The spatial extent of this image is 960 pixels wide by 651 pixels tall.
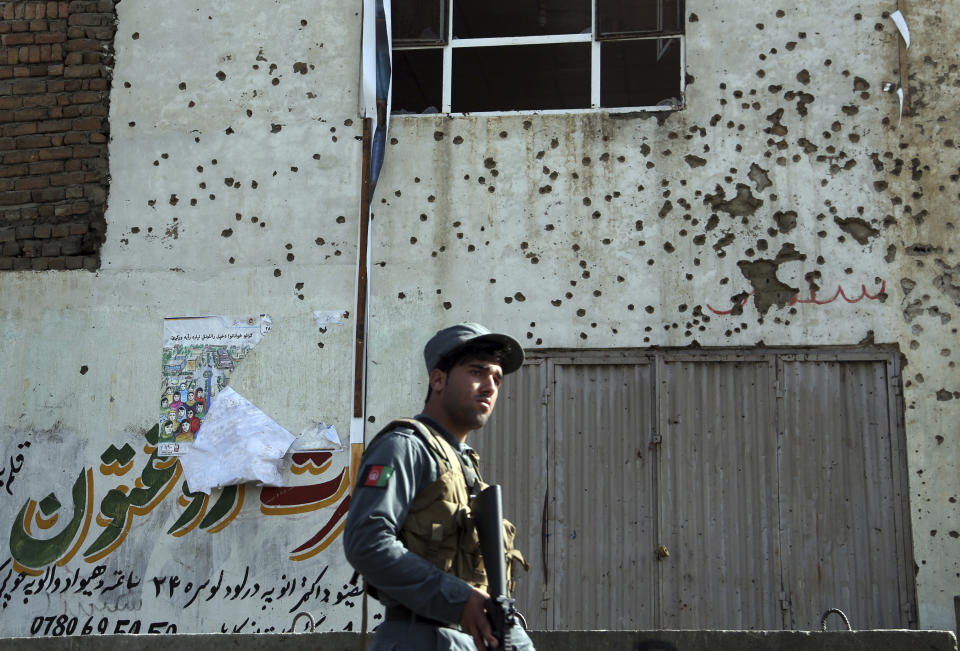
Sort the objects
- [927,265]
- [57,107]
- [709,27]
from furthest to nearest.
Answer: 1. [57,107]
2. [709,27]
3. [927,265]

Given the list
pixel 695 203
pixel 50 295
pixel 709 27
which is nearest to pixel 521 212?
pixel 695 203

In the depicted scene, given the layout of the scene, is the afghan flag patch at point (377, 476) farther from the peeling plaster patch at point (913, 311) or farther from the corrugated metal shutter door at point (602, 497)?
the peeling plaster patch at point (913, 311)

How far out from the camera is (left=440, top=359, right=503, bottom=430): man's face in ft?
12.6

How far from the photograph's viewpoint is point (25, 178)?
9562mm

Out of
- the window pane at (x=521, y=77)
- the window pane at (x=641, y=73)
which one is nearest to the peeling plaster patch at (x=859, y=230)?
the window pane at (x=641, y=73)

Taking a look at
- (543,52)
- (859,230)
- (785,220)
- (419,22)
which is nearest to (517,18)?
(543,52)

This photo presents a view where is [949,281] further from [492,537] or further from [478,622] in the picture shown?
[478,622]

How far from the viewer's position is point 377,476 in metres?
3.46

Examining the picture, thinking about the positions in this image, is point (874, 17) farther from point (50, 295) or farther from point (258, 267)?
point (50, 295)

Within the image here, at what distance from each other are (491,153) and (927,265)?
331 centimetres

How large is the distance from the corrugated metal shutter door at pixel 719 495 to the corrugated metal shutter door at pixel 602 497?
0.15 metres

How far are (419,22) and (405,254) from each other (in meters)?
2.02

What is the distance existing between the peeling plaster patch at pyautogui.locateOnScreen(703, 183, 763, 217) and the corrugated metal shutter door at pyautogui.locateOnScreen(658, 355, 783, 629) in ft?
3.72

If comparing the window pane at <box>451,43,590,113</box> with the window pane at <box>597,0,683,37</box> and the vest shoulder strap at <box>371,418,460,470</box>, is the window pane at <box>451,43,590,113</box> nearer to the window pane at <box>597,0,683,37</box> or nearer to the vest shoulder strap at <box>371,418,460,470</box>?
the window pane at <box>597,0,683,37</box>
